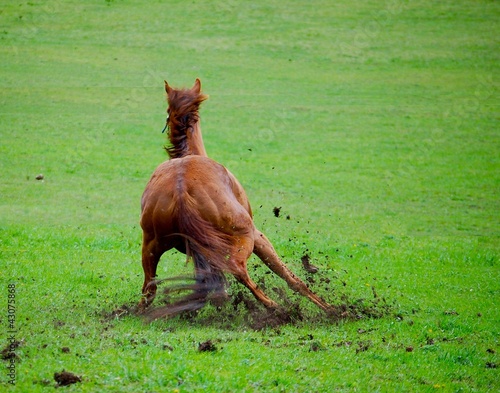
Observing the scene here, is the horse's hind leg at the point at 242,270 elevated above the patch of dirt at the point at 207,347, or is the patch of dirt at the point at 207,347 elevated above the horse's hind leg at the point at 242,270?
the horse's hind leg at the point at 242,270

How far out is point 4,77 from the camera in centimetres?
2484

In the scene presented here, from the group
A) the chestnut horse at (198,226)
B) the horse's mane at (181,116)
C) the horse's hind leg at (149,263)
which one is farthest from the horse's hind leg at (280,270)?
the horse's mane at (181,116)

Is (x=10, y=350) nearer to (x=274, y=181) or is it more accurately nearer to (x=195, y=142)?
(x=195, y=142)

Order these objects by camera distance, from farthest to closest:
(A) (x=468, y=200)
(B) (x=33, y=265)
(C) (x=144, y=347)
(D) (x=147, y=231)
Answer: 1. (A) (x=468, y=200)
2. (B) (x=33, y=265)
3. (D) (x=147, y=231)
4. (C) (x=144, y=347)

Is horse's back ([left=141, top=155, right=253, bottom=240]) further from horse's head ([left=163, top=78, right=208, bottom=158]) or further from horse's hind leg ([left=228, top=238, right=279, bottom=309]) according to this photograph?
horse's head ([left=163, top=78, right=208, bottom=158])

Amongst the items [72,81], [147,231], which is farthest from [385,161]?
[147,231]

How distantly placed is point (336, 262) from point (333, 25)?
73.4 feet

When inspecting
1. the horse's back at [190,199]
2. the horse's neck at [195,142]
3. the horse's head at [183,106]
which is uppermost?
the horse's head at [183,106]

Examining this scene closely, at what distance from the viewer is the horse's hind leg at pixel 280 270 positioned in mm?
8078

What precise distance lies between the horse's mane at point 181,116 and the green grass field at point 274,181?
1.65 meters

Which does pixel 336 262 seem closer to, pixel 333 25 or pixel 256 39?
pixel 256 39

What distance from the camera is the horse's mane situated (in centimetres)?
866

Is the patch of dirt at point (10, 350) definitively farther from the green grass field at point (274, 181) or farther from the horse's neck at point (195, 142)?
the horse's neck at point (195, 142)

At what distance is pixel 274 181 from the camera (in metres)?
17.8
